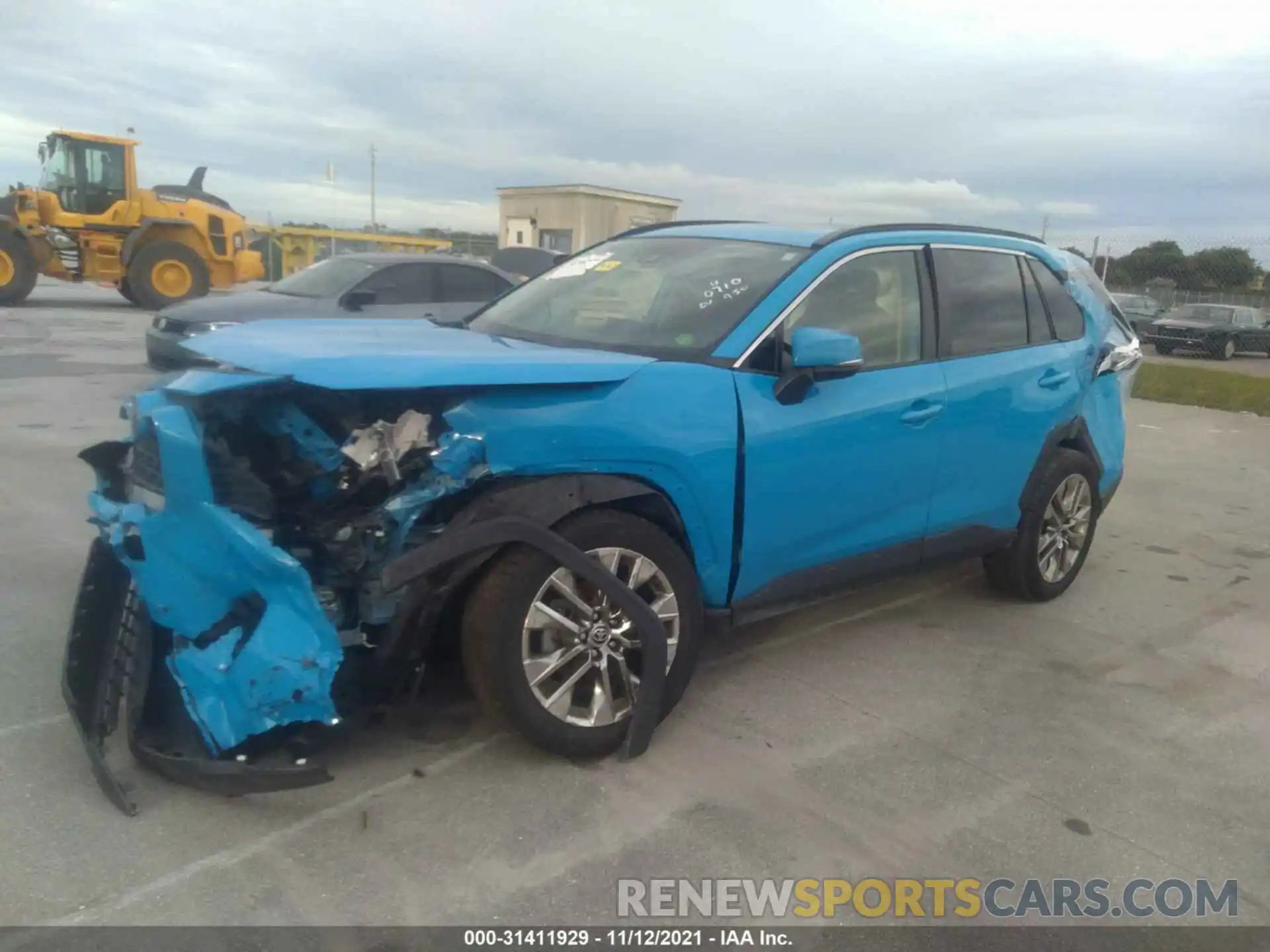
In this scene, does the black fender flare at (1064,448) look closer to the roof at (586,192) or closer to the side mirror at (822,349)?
the side mirror at (822,349)

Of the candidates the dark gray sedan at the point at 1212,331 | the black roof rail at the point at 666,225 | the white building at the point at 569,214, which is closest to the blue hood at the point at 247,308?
the black roof rail at the point at 666,225

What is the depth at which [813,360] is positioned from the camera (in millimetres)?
3596

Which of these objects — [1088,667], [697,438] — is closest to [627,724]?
[697,438]

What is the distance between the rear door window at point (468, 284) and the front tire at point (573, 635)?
7149 mm

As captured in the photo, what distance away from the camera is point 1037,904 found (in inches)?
112

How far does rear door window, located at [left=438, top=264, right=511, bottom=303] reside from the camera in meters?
10.1

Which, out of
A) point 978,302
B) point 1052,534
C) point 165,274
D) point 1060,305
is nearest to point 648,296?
point 978,302

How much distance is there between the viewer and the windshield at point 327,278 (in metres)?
9.73

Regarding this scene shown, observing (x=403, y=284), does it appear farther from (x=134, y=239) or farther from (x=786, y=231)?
(x=134, y=239)

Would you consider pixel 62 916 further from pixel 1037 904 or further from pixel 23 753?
pixel 1037 904

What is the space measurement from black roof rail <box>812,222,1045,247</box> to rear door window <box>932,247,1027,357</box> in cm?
13

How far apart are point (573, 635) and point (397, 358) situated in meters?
1.01

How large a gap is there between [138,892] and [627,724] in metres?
1.48

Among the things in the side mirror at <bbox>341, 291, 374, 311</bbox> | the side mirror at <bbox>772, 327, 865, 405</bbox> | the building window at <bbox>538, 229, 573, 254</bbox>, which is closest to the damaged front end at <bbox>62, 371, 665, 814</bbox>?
the side mirror at <bbox>772, 327, 865, 405</bbox>
